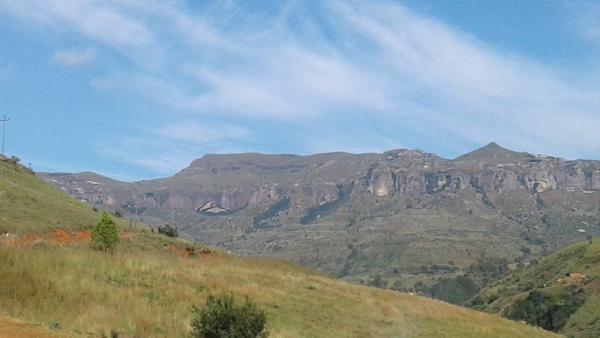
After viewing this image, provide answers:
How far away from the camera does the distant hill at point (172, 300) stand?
723 inches

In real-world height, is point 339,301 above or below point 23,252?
below

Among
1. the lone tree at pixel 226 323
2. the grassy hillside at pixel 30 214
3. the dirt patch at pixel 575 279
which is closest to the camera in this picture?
the lone tree at pixel 226 323

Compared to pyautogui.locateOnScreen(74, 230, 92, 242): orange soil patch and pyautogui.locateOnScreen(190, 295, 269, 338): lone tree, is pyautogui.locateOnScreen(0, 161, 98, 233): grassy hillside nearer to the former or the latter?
pyautogui.locateOnScreen(74, 230, 92, 242): orange soil patch

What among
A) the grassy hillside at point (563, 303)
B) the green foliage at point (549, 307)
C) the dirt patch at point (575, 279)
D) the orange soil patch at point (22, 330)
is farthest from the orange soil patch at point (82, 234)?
the dirt patch at point (575, 279)

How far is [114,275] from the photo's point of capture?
88.5 ft

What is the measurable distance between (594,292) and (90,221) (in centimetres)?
13062

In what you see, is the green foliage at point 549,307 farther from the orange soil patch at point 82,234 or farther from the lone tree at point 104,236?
the lone tree at point 104,236

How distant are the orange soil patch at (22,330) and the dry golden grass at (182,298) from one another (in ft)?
5.36

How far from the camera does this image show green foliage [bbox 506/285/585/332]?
498ft

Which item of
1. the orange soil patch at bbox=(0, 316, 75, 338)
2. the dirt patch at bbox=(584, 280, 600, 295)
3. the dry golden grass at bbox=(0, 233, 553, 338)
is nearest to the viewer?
the orange soil patch at bbox=(0, 316, 75, 338)

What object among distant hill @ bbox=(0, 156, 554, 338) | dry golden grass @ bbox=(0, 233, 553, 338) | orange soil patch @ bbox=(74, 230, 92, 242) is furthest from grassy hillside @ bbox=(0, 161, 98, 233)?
distant hill @ bbox=(0, 156, 554, 338)

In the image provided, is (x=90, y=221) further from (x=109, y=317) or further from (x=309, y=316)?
(x=109, y=317)

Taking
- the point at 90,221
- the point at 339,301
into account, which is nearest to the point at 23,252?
the point at 339,301

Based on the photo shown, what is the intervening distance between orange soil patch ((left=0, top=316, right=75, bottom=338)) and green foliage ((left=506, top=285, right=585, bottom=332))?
149 m
